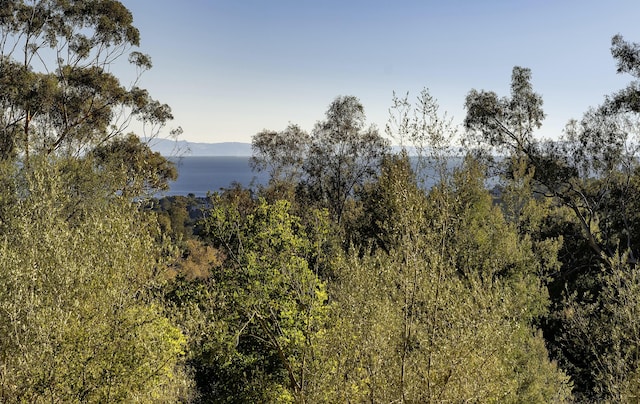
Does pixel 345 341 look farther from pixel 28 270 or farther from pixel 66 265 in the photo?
pixel 28 270

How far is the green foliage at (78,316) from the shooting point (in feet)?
22.4

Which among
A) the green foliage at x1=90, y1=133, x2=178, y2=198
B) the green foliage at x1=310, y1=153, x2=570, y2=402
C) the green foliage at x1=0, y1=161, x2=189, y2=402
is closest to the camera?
the green foliage at x1=0, y1=161, x2=189, y2=402

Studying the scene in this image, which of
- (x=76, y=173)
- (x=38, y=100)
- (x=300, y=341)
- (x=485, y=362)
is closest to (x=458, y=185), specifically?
(x=300, y=341)

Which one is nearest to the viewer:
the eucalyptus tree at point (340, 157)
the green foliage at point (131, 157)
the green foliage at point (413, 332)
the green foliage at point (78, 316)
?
the green foliage at point (78, 316)

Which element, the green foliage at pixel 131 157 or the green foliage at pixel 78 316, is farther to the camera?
the green foliage at pixel 131 157

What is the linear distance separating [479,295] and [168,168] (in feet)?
82.3

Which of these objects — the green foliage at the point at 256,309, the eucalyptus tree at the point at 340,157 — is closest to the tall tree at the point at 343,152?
the eucalyptus tree at the point at 340,157

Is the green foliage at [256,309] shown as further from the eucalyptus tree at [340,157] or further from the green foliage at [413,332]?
the eucalyptus tree at [340,157]

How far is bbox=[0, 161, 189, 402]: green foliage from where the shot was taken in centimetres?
682

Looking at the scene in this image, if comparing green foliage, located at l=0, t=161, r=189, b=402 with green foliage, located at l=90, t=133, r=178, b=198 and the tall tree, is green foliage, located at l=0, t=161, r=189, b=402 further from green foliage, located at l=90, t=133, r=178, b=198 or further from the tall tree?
the tall tree

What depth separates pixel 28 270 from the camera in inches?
292

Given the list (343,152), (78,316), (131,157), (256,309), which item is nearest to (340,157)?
(343,152)

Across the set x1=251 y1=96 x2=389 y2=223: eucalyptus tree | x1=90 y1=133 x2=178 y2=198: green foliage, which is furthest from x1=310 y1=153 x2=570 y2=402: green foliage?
x1=251 y1=96 x2=389 y2=223: eucalyptus tree

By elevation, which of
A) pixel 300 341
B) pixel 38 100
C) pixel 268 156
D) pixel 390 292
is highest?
pixel 38 100
